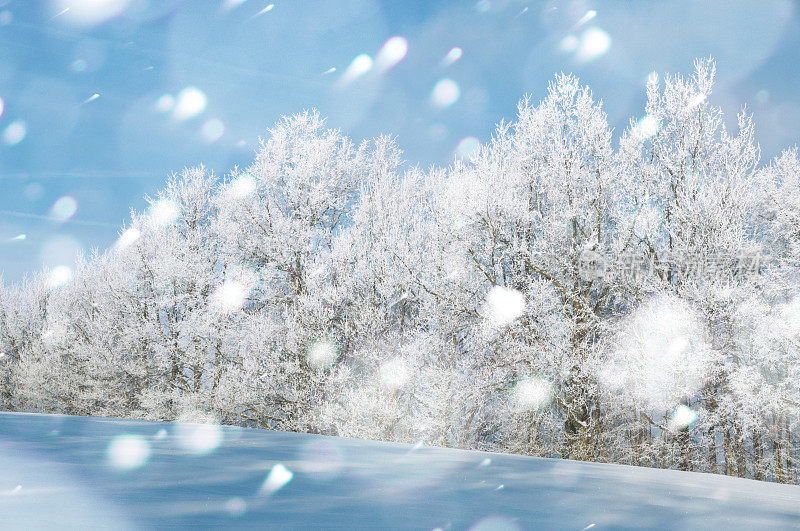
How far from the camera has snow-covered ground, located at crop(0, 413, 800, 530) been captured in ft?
3.69

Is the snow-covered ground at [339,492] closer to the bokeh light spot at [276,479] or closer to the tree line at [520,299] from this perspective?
the bokeh light spot at [276,479]

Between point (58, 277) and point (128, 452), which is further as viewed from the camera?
point (58, 277)

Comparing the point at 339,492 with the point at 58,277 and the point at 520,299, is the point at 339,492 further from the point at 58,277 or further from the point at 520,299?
the point at 58,277

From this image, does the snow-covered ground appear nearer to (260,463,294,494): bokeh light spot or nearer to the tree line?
(260,463,294,494): bokeh light spot

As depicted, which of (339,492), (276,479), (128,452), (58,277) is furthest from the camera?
(58,277)

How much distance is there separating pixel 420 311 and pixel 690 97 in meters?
8.45

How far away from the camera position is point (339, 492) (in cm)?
146

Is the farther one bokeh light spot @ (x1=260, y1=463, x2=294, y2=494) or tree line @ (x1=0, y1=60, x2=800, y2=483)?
tree line @ (x1=0, y1=60, x2=800, y2=483)

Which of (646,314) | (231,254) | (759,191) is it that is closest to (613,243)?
(646,314)

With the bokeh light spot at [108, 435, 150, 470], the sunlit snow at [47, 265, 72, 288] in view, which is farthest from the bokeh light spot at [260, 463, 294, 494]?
the sunlit snow at [47, 265, 72, 288]

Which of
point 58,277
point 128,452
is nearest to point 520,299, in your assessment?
point 128,452

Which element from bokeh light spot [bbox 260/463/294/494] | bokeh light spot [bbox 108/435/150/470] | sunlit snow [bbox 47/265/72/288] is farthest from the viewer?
sunlit snow [bbox 47/265/72/288]

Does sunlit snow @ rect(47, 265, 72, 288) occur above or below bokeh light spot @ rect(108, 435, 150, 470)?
above

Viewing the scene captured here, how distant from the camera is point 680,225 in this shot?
36.4 ft
